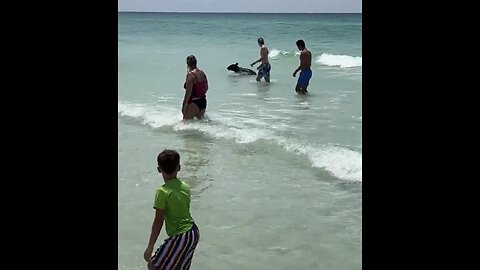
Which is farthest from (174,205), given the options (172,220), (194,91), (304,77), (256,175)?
(304,77)

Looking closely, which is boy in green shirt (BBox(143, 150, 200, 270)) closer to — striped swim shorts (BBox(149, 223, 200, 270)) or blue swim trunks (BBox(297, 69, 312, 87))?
striped swim shorts (BBox(149, 223, 200, 270))

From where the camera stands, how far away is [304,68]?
1359cm

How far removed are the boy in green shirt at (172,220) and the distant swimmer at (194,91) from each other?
18.4 ft

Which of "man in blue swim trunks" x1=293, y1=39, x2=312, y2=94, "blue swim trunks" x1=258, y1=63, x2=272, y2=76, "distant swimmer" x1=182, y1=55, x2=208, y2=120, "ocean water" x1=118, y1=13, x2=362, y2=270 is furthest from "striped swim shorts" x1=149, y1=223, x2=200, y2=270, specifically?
"blue swim trunks" x1=258, y1=63, x2=272, y2=76

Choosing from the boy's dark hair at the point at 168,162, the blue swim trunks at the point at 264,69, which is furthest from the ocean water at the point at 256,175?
the blue swim trunks at the point at 264,69

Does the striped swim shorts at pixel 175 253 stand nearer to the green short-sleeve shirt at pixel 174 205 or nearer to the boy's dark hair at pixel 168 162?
the green short-sleeve shirt at pixel 174 205

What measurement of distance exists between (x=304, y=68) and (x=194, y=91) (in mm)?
4710

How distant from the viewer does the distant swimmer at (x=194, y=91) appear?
30.5 ft
